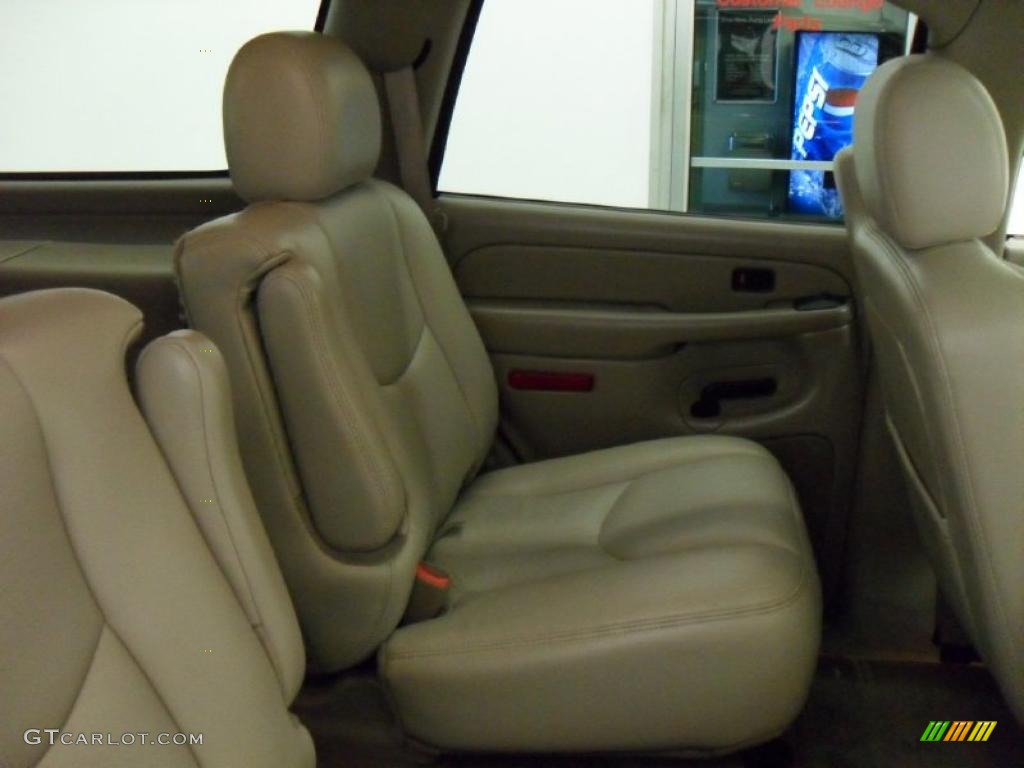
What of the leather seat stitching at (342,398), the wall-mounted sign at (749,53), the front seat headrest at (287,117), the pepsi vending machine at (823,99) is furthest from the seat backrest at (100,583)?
the wall-mounted sign at (749,53)

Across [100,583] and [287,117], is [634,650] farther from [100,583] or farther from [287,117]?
[287,117]

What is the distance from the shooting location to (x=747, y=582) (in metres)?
1.43

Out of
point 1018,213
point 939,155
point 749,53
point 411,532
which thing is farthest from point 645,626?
point 749,53

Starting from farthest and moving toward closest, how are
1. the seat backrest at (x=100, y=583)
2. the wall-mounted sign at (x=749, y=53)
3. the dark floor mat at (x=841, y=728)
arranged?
the wall-mounted sign at (x=749, y=53) < the dark floor mat at (x=841, y=728) < the seat backrest at (x=100, y=583)

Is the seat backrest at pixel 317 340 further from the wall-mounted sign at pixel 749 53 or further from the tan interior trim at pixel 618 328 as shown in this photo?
the wall-mounted sign at pixel 749 53

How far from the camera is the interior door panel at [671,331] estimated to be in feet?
7.30

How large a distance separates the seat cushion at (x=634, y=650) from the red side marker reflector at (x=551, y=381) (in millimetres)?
650

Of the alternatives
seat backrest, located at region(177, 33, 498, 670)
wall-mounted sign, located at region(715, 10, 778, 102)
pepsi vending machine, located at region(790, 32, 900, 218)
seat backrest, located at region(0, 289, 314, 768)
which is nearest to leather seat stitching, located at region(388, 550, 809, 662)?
seat backrest, located at region(177, 33, 498, 670)

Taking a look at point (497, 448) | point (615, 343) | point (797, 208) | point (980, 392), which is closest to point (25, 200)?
point (497, 448)

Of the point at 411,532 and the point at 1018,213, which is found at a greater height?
the point at 1018,213

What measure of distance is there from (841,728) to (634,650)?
0.61 m

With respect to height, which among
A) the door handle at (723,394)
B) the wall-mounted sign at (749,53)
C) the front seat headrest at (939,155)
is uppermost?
the front seat headrest at (939,155)

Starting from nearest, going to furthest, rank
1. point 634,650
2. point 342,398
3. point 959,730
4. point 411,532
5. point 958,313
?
1. point 958,313
2. point 634,650
3. point 342,398
4. point 411,532
5. point 959,730

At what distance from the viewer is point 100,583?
3.04 ft
